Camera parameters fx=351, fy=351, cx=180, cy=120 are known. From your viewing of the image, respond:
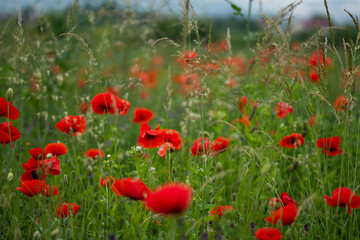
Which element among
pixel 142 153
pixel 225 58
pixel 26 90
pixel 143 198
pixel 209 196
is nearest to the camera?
pixel 143 198

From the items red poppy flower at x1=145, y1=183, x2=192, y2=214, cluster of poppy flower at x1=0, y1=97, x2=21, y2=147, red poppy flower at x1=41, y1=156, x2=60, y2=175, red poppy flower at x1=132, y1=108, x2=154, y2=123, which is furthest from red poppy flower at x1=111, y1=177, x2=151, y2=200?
red poppy flower at x1=132, y1=108, x2=154, y2=123

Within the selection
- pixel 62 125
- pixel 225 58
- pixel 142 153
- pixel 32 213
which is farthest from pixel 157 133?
pixel 225 58

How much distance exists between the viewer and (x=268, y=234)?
100 cm

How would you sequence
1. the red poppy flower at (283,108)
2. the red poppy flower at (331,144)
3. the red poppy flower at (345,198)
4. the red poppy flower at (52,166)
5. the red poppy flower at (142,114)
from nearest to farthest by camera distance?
1. the red poppy flower at (345,198)
2. the red poppy flower at (52,166)
3. the red poppy flower at (331,144)
4. the red poppy flower at (283,108)
5. the red poppy flower at (142,114)

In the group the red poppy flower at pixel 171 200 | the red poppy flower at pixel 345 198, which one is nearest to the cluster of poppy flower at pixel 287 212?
the red poppy flower at pixel 345 198

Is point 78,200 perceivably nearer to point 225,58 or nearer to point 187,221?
point 187,221

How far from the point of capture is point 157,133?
1357 mm

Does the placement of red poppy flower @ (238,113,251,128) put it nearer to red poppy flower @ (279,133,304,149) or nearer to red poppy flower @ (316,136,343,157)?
red poppy flower @ (279,133,304,149)

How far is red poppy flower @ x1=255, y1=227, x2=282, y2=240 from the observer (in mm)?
979

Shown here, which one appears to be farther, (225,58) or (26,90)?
(26,90)

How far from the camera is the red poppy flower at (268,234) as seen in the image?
3.21 ft

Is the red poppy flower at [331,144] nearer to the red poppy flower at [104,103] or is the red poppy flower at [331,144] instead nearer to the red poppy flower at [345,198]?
Answer: the red poppy flower at [345,198]

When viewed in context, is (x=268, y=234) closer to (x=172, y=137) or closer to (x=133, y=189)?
(x=133, y=189)

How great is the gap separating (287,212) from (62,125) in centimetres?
105
